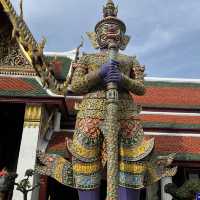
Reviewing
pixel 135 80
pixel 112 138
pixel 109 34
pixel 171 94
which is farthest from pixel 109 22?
pixel 171 94

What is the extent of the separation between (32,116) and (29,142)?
0.56m

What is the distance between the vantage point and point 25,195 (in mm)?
5488

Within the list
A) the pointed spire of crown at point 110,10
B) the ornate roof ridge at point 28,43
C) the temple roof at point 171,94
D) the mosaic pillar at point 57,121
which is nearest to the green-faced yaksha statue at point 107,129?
the pointed spire of crown at point 110,10

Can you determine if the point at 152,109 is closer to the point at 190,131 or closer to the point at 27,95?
the point at 190,131

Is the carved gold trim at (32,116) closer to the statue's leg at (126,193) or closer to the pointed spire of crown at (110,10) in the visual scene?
the pointed spire of crown at (110,10)

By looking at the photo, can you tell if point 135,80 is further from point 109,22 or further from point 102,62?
point 109,22

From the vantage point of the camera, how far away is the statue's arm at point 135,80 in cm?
471

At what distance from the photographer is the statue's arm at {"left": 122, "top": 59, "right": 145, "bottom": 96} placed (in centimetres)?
471

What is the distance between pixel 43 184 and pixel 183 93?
5284mm

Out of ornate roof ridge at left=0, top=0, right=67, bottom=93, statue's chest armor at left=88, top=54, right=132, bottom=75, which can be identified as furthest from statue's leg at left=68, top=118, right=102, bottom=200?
ornate roof ridge at left=0, top=0, right=67, bottom=93

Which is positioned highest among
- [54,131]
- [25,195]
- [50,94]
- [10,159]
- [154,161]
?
[50,94]

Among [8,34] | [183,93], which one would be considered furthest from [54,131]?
[183,93]

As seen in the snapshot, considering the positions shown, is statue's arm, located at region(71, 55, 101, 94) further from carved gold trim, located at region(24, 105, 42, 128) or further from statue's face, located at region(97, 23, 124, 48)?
carved gold trim, located at region(24, 105, 42, 128)

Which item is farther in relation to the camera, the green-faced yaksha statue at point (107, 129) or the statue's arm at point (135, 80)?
the statue's arm at point (135, 80)
